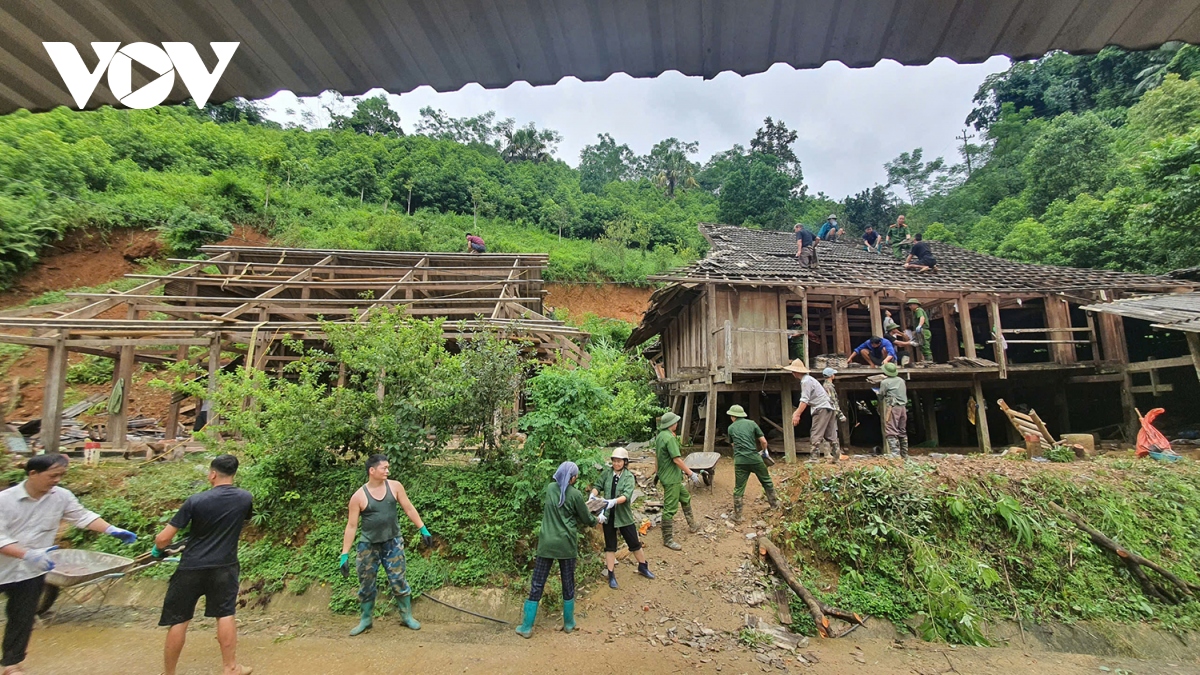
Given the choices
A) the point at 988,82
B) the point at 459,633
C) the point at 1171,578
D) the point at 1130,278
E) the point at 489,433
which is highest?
the point at 988,82

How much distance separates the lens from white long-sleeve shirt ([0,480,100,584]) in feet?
12.3

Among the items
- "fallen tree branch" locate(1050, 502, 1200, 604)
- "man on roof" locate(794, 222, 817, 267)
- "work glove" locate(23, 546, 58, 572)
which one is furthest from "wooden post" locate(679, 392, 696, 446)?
"work glove" locate(23, 546, 58, 572)

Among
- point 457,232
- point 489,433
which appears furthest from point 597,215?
point 489,433

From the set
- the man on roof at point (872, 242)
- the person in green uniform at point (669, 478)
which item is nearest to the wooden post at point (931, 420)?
the man on roof at point (872, 242)

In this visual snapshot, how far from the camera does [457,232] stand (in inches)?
1153

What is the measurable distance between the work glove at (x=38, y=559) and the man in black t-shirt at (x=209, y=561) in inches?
34.1

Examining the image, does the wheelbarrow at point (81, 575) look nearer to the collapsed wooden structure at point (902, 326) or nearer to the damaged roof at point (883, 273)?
the damaged roof at point (883, 273)

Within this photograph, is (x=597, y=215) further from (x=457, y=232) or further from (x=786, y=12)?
(x=786, y=12)

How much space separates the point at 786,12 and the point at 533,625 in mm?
5997

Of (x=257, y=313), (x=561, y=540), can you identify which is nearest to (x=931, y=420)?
(x=561, y=540)

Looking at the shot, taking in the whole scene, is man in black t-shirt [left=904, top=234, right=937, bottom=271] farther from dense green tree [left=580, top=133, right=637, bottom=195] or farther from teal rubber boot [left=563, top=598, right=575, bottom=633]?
dense green tree [left=580, top=133, right=637, bottom=195]

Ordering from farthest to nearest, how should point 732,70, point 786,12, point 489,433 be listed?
point 489,433
point 732,70
point 786,12

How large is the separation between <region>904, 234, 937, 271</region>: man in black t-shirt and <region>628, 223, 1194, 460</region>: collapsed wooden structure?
1.01 feet

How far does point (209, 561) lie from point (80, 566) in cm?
291
